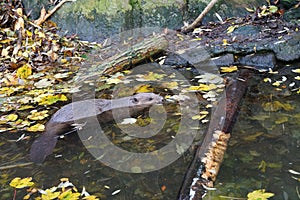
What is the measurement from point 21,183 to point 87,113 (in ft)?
2.50

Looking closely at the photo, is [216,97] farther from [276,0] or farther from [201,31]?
[276,0]

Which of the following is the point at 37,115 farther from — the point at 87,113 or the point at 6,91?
the point at 6,91

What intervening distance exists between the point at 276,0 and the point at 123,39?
2.30 meters

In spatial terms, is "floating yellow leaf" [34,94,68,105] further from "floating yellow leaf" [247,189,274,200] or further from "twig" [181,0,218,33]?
"twig" [181,0,218,33]

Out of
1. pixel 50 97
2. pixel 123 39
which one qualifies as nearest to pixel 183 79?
pixel 50 97

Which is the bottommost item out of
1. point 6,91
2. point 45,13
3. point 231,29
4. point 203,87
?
point 6,91

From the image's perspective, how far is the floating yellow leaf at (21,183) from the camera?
1.79 metres

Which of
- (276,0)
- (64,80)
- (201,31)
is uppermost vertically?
(276,0)

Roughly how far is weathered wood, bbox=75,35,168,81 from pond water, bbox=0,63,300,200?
1.44 meters

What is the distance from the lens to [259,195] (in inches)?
60.2

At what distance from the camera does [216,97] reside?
9.02 ft

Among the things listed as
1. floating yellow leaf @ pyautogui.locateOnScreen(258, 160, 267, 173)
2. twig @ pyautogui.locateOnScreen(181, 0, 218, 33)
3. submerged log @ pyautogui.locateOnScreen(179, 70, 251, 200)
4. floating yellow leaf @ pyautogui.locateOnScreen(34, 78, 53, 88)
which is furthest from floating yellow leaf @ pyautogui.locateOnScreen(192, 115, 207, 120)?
twig @ pyautogui.locateOnScreen(181, 0, 218, 33)

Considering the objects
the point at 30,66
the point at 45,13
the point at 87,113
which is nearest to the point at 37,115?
the point at 87,113

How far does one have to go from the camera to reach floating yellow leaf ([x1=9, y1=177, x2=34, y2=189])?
179cm
